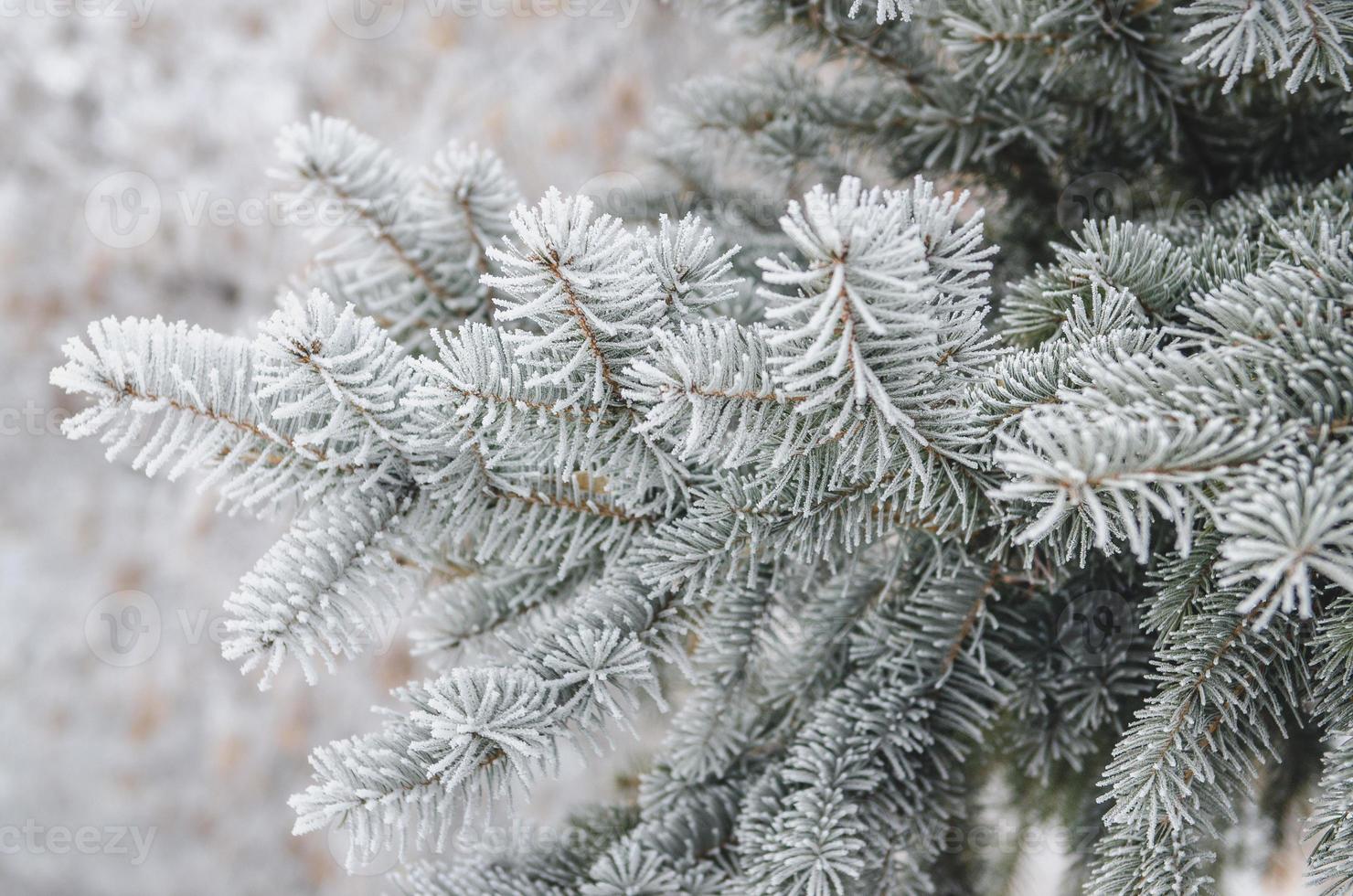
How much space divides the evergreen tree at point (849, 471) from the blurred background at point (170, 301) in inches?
42.3

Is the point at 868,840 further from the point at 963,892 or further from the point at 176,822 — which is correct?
the point at 176,822

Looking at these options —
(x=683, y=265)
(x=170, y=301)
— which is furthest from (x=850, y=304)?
(x=170, y=301)

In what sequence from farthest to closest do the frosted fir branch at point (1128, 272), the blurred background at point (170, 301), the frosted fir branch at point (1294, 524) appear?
the blurred background at point (170, 301) < the frosted fir branch at point (1128, 272) < the frosted fir branch at point (1294, 524)

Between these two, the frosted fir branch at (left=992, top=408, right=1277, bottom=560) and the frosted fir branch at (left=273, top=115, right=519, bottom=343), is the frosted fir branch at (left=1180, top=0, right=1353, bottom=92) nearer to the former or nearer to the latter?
the frosted fir branch at (left=992, top=408, right=1277, bottom=560)

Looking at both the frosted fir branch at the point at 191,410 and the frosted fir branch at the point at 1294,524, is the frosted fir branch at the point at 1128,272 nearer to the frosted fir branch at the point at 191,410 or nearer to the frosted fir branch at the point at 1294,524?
the frosted fir branch at the point at 1294,524

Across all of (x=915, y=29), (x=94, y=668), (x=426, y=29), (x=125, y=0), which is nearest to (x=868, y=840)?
(x=915, y=29)

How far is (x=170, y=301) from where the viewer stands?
64.4 inches

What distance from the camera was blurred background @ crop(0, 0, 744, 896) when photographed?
1458 mm

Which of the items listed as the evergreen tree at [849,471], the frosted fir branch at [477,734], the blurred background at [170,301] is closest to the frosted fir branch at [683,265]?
the evergreen tree at [849,471]

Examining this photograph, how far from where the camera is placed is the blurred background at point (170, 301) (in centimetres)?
146

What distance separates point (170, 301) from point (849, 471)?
1690 mm

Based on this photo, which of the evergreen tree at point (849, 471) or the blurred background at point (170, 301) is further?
the blurred background at point (170, 301)

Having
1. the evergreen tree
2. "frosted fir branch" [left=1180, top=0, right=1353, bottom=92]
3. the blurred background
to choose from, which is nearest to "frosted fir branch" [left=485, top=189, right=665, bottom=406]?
the evergreen tree

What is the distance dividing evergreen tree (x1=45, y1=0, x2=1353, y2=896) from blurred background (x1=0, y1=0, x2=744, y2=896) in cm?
107
